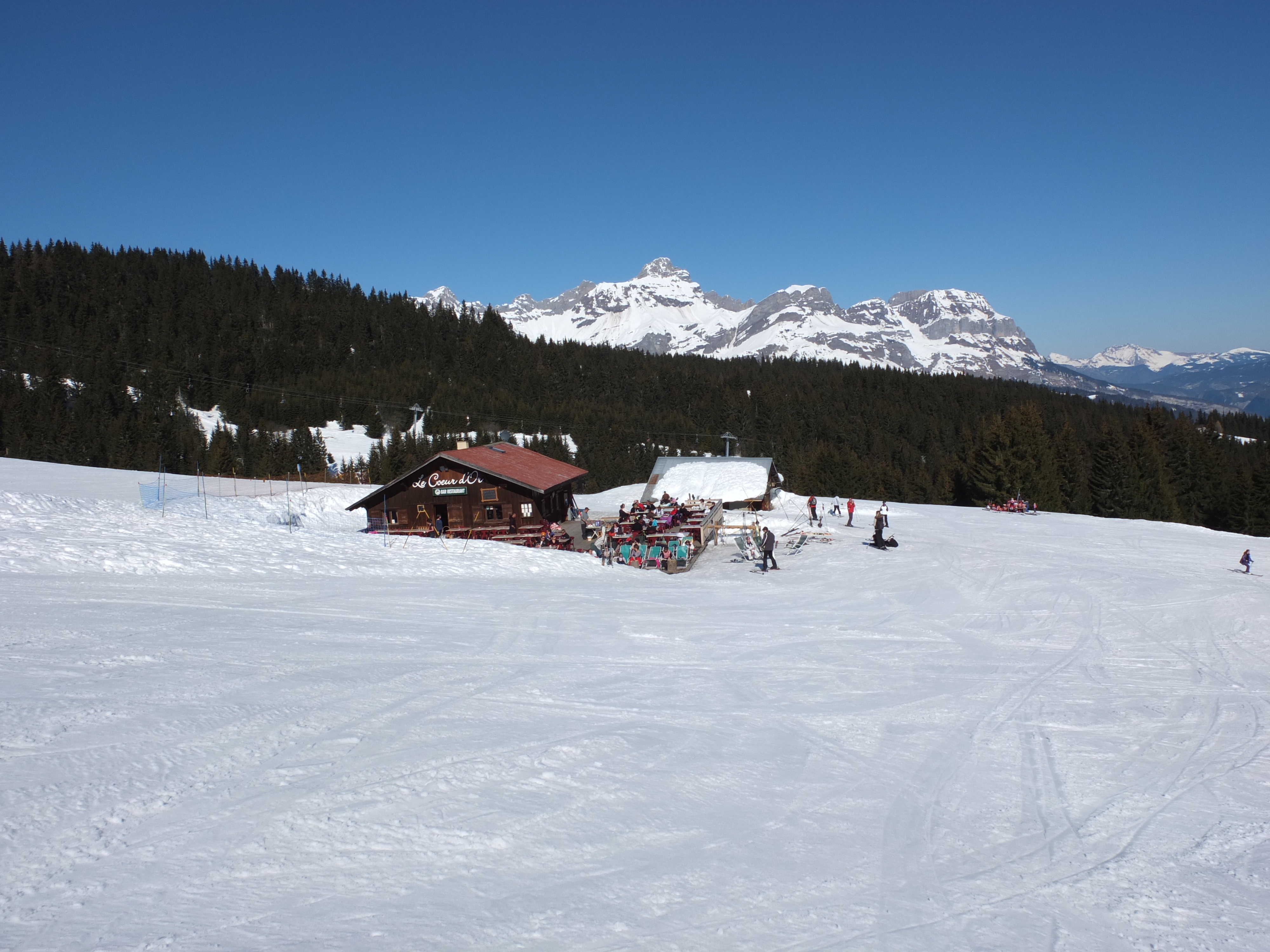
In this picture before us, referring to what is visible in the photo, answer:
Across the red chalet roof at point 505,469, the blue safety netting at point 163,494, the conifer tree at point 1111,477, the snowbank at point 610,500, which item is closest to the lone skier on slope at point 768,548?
the red chalet roof at point 505,469

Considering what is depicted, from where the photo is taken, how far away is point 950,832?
6070 millimetres

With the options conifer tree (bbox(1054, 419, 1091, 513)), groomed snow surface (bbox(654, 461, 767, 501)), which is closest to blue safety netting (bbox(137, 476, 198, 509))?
groomed snow surface (bbox(654, 461, 767, 501))

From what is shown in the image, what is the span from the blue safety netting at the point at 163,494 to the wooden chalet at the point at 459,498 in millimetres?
6542

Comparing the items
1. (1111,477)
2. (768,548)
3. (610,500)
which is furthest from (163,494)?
(1111,477)

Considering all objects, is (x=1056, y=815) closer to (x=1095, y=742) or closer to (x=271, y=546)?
(x=1095, y=742)

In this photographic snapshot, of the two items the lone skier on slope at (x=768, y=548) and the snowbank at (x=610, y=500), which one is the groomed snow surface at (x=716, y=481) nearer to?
the snowbank at (x=610, y=500)

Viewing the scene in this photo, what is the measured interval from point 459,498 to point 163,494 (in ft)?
35.9

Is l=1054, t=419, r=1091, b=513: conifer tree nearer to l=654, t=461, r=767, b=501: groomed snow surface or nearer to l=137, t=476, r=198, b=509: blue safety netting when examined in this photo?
l=654, t=461, r=767, b=501: groomed snow surface

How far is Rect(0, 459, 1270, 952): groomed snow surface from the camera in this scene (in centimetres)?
457

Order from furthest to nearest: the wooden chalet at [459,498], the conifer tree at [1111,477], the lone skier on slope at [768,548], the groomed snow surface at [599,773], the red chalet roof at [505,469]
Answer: the conifer tree at [1111,477] < the wooden chalet at [459,498] < the red chalet roof at [505,469] < the lone skier on slope at [768,548] < the groomed snow surface at [599,773]

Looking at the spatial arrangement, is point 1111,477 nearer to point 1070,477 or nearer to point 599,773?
point 1070,477

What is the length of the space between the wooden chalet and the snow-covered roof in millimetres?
8604

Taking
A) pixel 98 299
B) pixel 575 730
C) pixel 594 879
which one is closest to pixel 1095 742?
pixel 575 730

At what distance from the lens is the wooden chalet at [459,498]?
3023cm
